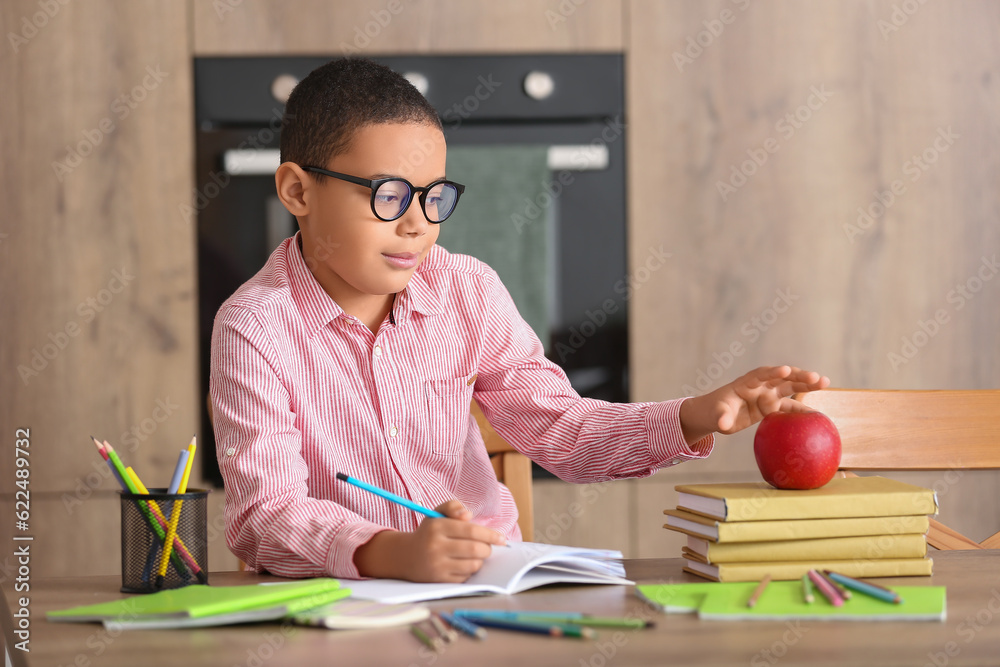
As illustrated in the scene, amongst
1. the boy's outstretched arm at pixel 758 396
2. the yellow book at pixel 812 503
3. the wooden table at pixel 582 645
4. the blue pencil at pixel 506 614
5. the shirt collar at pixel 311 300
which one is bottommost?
the wooden table at pixel 582 645

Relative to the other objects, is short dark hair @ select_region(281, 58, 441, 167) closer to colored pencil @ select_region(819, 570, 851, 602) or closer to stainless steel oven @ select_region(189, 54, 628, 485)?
colored pencil @ select_region(819, 570, 851, 602)

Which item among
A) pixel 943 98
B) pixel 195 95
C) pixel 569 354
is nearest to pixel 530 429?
pixel 569 354

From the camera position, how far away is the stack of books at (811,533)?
824 mm

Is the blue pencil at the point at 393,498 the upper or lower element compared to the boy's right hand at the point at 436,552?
upper

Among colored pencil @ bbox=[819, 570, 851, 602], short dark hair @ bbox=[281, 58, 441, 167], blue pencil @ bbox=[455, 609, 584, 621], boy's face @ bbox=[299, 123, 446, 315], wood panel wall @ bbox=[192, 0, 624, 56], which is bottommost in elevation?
blue pencil @ bbox=[455, 609, 584, 621]

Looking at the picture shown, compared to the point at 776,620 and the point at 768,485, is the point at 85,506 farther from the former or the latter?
the point at 776,620

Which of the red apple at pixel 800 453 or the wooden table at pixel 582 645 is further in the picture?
the red apple at pixel 800 453

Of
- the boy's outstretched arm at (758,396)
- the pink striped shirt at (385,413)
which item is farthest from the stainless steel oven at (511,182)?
the boy's outstretched arm at (758,396)

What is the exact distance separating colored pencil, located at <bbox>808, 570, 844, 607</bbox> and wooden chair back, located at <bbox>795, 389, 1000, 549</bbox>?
47 centimetres

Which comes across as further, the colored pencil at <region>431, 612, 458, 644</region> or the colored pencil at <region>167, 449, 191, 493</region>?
the colored pencil at <region>167, 449, 191, 493</region>

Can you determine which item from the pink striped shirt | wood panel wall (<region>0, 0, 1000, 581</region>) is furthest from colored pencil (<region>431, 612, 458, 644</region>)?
wood panel wall (<region>0, 0, 1000, 581</region>)

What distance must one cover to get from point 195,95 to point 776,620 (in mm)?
1891

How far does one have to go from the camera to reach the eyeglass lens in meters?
1.05

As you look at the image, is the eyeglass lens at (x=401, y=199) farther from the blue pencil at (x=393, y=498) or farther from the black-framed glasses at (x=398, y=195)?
the blue pencil at (x=393, y=498)
